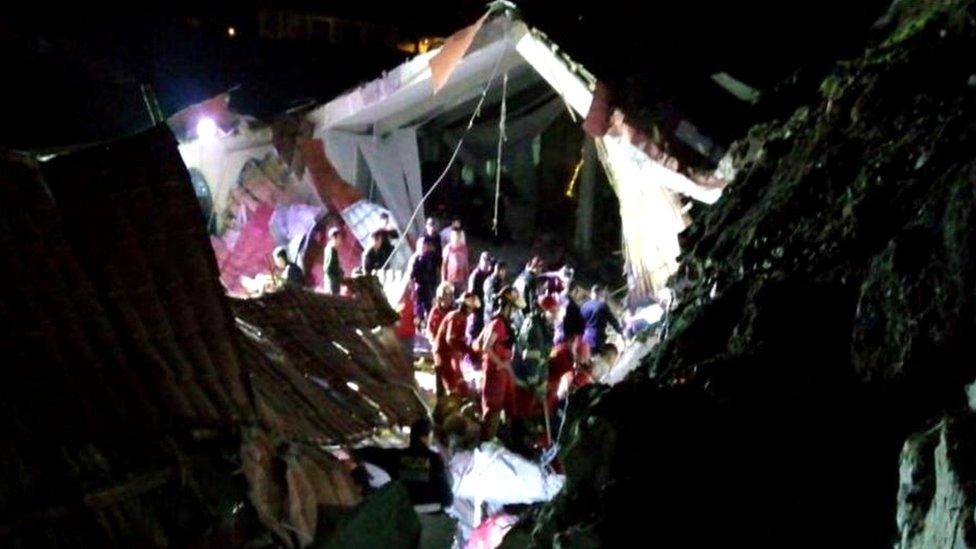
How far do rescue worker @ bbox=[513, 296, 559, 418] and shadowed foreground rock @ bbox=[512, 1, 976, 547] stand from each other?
7.03 meters

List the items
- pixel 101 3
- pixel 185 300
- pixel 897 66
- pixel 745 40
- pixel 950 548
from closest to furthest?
pixel 950 548 < pixel 185 300 < pixel 897 66 < pixel 745 40 < pixel 101 3

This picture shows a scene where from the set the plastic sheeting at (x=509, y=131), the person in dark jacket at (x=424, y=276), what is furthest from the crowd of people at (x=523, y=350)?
the plastic sheeting at (x=509, y=131)

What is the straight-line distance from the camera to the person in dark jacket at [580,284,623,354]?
543 inches

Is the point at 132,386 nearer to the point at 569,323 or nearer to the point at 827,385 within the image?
the point at 827,385

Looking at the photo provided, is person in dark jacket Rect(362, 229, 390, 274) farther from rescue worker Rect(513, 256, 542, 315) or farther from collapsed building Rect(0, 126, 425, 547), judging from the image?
collapsed building Rect(0, 126, 425, 547)

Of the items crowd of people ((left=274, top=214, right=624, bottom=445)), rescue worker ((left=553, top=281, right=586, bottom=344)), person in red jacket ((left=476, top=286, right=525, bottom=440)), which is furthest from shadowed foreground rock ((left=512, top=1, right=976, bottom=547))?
rescue worker ((left=553, top=281, right=586, bottom=344))

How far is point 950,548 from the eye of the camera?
3004 mm

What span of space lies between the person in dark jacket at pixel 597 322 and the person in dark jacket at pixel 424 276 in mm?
4263

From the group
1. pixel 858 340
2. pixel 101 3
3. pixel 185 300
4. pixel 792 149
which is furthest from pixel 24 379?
pixel 101 3

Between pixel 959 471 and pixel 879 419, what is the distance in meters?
1.20

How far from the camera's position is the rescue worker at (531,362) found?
12.8 m

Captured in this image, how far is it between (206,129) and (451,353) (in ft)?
32.8

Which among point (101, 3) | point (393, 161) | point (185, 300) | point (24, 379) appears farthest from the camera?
point (101, 3)

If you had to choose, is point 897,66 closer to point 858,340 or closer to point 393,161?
point 858,340
